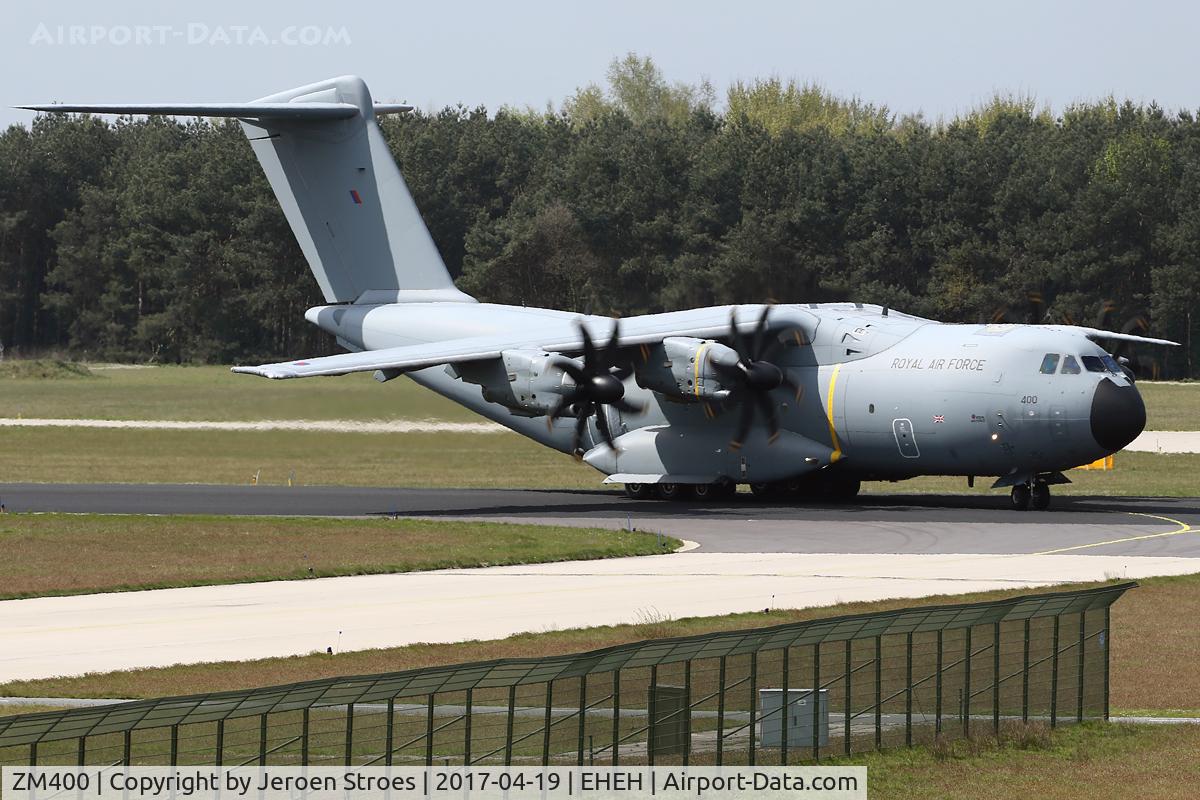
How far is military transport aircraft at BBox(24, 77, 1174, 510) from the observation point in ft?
126

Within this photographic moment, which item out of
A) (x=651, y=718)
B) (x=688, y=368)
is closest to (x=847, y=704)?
(x=651, y=718)

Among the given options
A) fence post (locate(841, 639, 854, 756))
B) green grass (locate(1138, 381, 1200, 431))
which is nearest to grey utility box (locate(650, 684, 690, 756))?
fence post (locate(841, 639, 854, 756))

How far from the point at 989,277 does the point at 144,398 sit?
51191 mm

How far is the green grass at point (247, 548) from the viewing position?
29.3m

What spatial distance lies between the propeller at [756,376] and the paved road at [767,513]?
6.93ft

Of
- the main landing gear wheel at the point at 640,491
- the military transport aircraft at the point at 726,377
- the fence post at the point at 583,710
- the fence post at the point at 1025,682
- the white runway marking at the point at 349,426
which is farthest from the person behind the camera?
the white runway marking at the point at 349,426

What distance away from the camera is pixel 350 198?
4656cm

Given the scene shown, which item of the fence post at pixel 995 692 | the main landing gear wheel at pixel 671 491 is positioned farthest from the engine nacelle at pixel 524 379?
the fence post at pixel 995 692

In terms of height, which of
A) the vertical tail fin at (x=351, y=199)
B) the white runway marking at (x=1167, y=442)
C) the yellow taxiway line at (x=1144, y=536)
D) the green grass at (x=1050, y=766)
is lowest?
the white runway marking at (x=1167, y=442)

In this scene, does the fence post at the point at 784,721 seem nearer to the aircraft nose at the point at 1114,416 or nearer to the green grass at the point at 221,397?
the aircraft nose at the point at 1114,416

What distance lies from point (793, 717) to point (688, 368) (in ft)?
81.6

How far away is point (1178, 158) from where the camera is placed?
360 ft

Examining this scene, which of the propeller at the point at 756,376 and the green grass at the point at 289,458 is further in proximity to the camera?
the green grass at the point at 289,458

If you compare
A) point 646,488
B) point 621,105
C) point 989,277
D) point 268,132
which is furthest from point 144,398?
point 621,105
